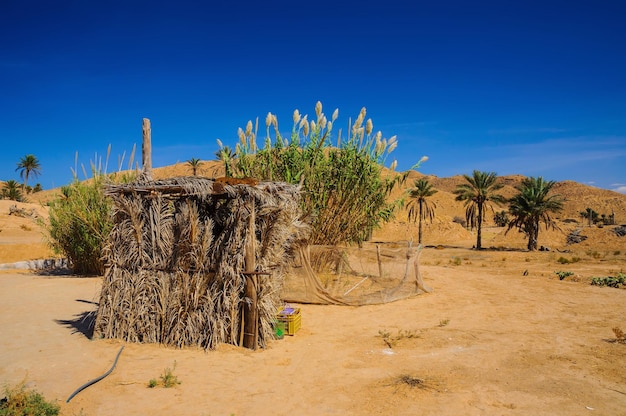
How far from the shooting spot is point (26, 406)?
4406 mm

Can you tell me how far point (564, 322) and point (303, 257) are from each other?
223 inches

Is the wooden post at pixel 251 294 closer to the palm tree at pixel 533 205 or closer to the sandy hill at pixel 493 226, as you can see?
the sandy hill at pixel 493 226

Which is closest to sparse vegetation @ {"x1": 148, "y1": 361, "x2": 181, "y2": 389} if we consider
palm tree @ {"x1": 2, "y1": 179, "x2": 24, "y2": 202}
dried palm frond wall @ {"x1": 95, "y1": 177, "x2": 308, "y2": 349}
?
dried palm frond wall @ {"x1": 95, "y1": 177, "x2": 308, "y2": 349}

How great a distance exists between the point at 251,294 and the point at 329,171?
23.2ft

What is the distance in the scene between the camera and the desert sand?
5.02 metres

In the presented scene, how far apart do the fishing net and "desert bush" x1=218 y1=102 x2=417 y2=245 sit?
1.46m

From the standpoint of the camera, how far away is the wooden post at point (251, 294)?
6.82 m

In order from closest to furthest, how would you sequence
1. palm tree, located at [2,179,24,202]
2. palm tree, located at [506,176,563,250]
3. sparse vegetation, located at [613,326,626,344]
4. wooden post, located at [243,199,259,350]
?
wooden post, located at [243,199,259,350], sparse vegetation, located at [613,326,626,344], palm tree, located at [506,176,563,250], palm tree, located at [2,179,24,202]

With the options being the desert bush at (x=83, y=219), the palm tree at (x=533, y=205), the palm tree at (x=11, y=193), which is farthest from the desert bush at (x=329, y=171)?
the palm tree at (x=11, y=193)

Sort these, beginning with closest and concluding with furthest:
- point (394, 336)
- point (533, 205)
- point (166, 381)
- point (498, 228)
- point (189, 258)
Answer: point (166, 381) → point (189, 258) → point (394, 336) → point (533, 205) → point (498, 228)

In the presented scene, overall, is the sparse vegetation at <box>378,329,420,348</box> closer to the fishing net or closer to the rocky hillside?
the fishing net

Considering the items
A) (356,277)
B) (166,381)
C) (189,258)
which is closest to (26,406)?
(166,381)

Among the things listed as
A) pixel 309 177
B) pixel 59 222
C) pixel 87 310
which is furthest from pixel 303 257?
pixel 59 222

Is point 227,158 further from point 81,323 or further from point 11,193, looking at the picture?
point 11,193
